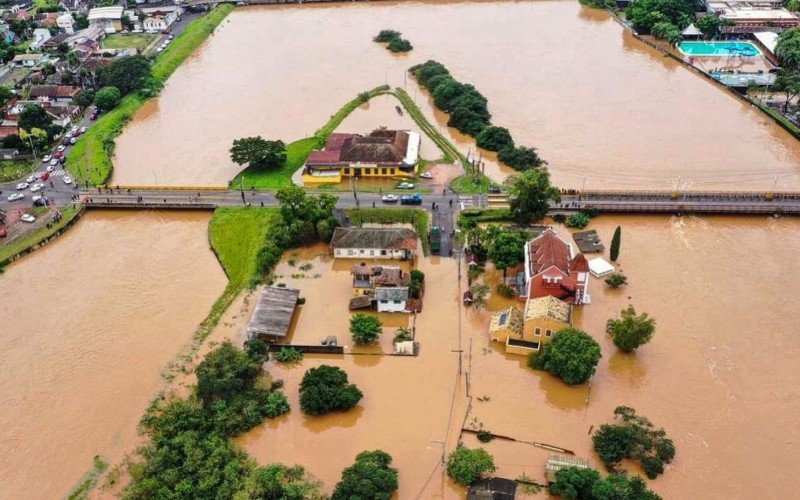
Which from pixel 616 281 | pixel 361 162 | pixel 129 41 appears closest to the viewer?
pixel 616 281

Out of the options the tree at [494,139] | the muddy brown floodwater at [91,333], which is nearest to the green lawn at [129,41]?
the muddy brown floodwater at [91,333]

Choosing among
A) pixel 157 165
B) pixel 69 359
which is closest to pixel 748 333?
pixel 69 359

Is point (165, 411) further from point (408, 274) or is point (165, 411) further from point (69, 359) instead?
point (408, 274)

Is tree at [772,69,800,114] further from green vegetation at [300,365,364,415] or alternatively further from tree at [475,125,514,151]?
green vegetation at [300,365,364,415]

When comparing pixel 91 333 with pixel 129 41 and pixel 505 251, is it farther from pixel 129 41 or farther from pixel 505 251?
pixel 129 41

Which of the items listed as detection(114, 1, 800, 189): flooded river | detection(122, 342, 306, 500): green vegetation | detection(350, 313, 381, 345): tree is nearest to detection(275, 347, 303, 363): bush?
A: detection(122, 342, 306, 500): green vegetation

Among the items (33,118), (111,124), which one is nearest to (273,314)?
(111,124)
